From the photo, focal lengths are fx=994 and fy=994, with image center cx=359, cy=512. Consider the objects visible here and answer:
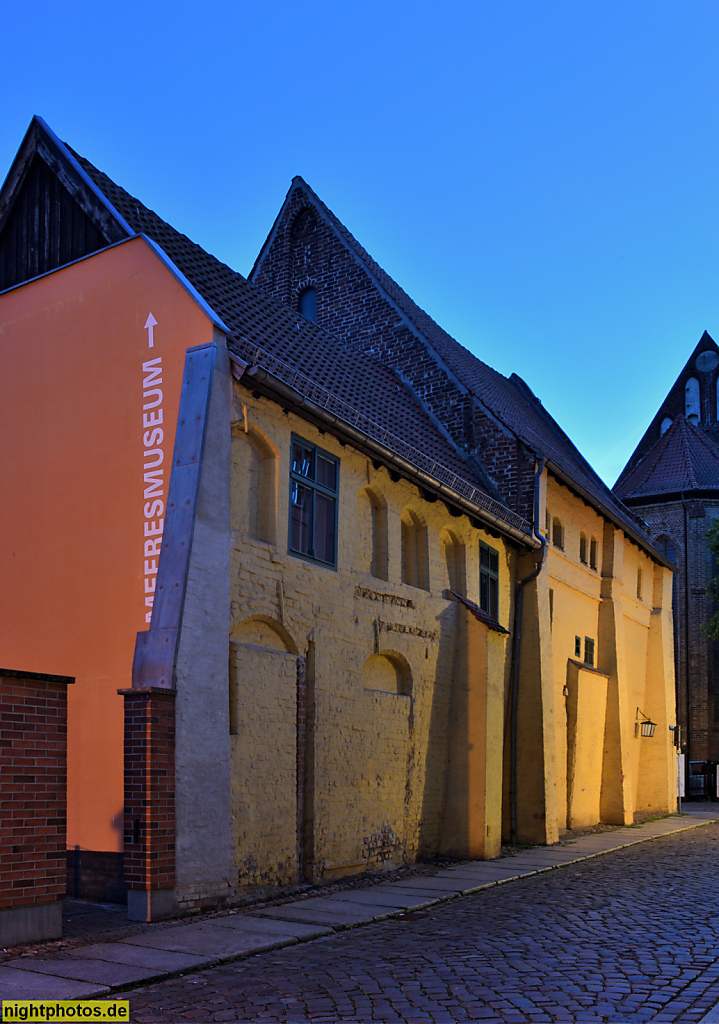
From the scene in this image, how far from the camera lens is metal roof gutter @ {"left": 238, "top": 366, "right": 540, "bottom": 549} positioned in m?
11.2

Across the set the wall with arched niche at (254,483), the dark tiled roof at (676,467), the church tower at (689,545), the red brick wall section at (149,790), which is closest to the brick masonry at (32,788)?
the red brick wall section at (149,790)

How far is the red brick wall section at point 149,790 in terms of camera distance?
9047mm

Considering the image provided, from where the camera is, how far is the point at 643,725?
26375 mm

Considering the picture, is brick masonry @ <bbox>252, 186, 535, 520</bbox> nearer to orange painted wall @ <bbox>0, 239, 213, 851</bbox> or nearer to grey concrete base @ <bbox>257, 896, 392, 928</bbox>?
orange painted wall @ <bbox>0, 239, 213, 851</bbox>

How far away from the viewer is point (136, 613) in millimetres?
10672

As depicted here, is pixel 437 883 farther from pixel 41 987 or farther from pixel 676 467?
pixel 676 467

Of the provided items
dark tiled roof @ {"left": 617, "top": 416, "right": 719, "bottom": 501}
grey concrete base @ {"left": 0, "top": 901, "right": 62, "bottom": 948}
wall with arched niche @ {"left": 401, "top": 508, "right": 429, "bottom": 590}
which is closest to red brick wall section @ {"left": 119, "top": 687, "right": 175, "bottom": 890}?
grey concrete base @ {"left": 0, "top": 901, "right": 62, "bottom": 948}

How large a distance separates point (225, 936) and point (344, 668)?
458cm

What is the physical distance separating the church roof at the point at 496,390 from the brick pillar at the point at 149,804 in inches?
443

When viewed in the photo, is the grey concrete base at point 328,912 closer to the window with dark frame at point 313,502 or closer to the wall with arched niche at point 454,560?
the window with dark frame at point 313,502

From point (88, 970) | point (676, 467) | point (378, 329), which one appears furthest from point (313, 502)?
point (676, 467)

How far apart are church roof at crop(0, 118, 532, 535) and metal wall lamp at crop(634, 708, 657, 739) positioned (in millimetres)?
10527

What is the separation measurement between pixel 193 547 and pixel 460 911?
4747 millimetres

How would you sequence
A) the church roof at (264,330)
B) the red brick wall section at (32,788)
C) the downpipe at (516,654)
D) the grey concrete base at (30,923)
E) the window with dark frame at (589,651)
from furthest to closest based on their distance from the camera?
the window with dark frame at (589,651), the downpipe at (516,654), the church roof at (264,330), the red brick wall section at (32,788), the grey concrete base at (30,923)
